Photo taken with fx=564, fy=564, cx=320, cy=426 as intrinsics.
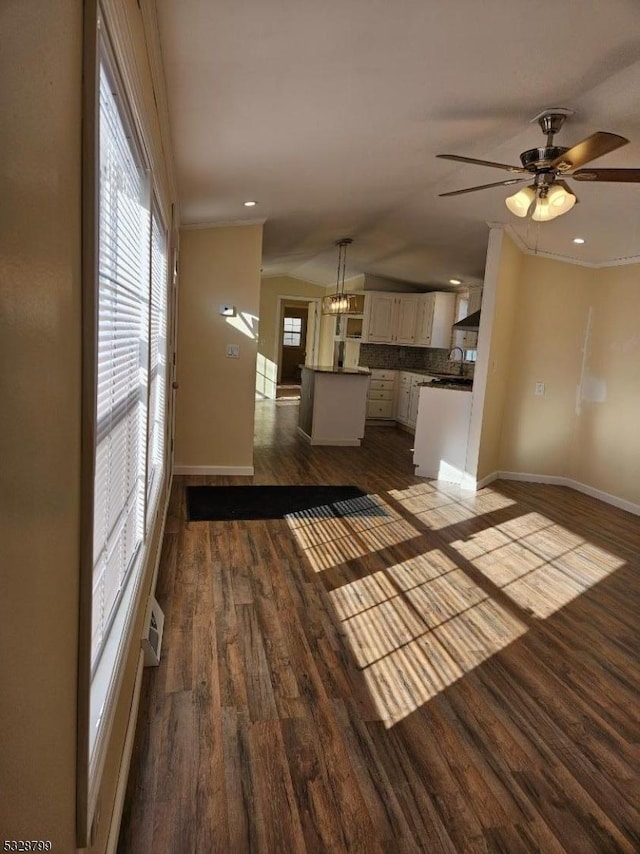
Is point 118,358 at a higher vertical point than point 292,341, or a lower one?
lower

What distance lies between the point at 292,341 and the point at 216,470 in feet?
31.3

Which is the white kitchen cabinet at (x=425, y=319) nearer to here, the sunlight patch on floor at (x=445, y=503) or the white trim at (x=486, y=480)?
the white trim at (x=486, y=480)

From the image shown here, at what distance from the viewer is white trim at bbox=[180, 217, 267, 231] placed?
5141 millimetres

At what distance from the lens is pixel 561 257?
587 cm

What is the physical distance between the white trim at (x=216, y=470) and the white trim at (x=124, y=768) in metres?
→ 3.38

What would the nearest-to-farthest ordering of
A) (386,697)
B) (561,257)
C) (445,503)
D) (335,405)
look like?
(386,697), (445,503), (561,257), (335,405)

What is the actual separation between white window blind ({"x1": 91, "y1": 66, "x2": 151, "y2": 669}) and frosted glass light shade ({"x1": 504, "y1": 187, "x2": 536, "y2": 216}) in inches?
76.7

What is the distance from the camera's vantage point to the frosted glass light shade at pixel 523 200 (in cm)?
294

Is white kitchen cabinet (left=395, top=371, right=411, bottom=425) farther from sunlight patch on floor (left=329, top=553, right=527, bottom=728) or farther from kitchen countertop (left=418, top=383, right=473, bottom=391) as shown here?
sunlight patch on floor (left=329, top=553, right=527, bottom=728)

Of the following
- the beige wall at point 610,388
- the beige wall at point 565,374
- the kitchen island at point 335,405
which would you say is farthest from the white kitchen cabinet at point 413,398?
the beige wall at point 610,388

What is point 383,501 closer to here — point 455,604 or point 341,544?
point 341,544

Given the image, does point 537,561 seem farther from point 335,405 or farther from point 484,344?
point 335,405

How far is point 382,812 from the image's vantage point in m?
1.71

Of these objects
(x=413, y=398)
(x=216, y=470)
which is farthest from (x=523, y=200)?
(x=413, y=398)
